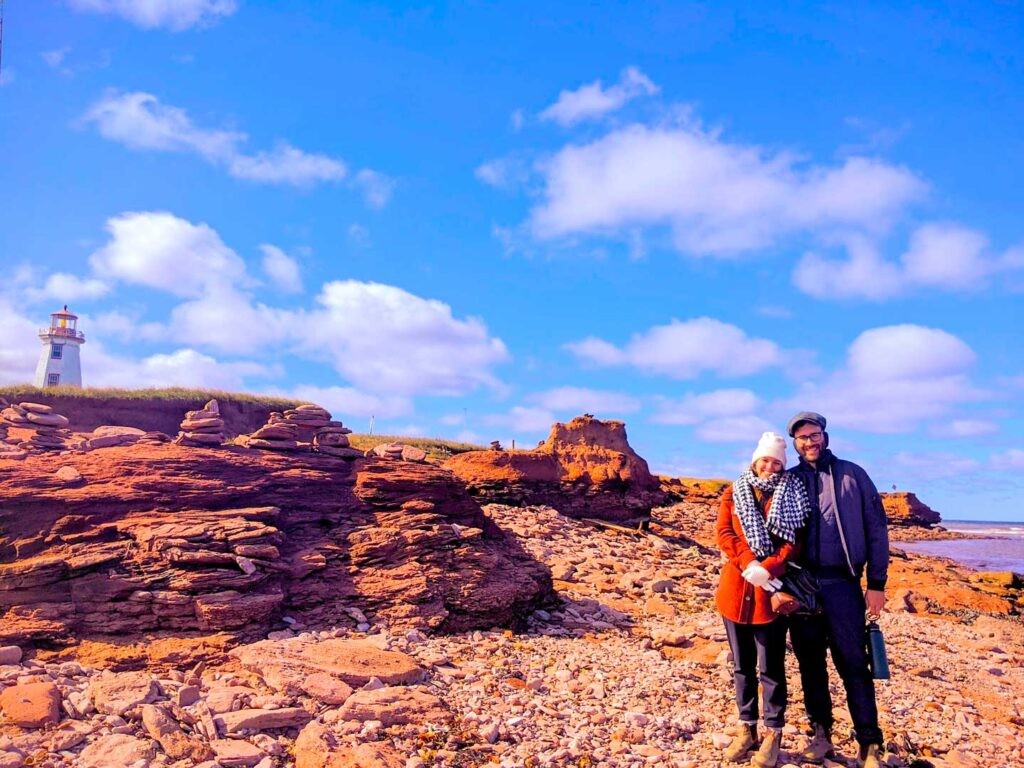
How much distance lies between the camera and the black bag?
564cm

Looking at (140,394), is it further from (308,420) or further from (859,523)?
(859,523)

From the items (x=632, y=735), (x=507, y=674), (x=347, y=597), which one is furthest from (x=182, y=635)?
(x=632, y=735)

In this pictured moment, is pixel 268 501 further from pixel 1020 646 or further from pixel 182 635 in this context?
pixel 1020 646

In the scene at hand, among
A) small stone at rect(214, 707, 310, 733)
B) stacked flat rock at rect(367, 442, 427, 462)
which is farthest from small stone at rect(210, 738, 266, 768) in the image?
stacked flat rock at rect(367, 442, 427, 462)

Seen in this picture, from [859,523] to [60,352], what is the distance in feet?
172

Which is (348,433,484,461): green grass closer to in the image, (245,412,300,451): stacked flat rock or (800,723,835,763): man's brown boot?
(245,412,300,451): stacked flat rock

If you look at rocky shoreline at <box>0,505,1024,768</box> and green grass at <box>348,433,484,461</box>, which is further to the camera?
green grass at <box>348,433,484,461</box>

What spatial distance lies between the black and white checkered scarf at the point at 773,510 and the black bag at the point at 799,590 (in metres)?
0.24

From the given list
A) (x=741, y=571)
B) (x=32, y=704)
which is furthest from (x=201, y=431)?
(x=741, y=571)

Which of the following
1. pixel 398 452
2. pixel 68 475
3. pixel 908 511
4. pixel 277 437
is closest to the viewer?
pixel 68 475

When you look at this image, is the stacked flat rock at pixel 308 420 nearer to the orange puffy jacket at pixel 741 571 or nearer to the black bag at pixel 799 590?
the orange puffy jacket at pixel 741 571

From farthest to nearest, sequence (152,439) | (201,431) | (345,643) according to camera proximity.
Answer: (152,439)
(201,431)
(345,643)

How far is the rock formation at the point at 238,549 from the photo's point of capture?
794cm

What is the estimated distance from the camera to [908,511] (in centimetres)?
5803
